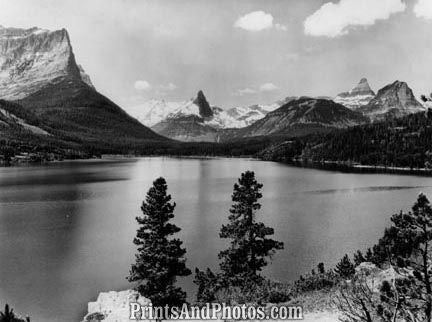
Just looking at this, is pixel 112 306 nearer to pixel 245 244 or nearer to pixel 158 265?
pixel 158 265

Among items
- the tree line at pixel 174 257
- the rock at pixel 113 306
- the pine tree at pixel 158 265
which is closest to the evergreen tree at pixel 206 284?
the tree line at pixel 174 257

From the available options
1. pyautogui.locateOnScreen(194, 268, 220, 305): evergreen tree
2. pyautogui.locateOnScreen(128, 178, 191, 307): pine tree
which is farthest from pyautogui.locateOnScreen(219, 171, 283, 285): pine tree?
pyautogui.locateOnScreen(128, 178, 191, 307): pine tree

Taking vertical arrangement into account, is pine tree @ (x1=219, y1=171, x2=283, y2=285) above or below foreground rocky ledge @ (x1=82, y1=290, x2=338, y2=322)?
above

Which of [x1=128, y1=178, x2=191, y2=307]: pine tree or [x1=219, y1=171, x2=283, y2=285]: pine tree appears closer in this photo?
[x1=128, y1=178, x2=191, y2=307]: pine tree

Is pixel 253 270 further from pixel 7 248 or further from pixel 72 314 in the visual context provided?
pixel 7 248

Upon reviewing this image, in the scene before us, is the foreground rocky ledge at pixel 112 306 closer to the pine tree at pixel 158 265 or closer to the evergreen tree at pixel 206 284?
the pine tree at pixel 158 265

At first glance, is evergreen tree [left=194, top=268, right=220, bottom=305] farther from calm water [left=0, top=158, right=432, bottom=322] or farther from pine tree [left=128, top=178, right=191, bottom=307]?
calm water [left=0, top=158, right=432, bottom=322]
